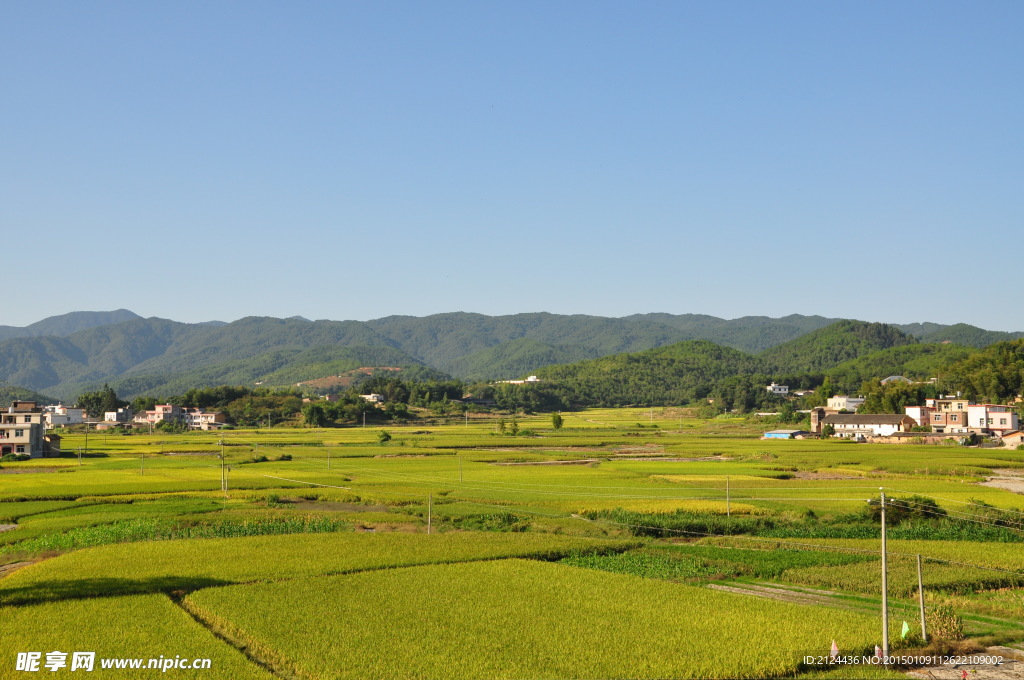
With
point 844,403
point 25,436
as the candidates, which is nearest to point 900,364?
point 844,403

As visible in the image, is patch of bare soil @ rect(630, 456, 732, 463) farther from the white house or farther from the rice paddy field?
the white house

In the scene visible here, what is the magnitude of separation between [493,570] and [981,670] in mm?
11907

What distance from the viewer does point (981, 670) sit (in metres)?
14.5

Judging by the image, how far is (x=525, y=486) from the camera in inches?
1734

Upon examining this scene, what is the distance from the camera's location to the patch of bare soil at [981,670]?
14180mm

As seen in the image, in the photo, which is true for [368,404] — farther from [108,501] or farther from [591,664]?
[591,664]

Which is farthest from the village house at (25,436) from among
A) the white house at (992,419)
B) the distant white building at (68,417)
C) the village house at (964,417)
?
the white house at (992,419)

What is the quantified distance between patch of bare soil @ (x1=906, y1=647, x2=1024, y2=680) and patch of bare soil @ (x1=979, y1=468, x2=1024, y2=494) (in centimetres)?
3070

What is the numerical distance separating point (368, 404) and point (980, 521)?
114 m

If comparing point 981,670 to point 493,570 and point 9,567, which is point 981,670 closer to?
point 493,570

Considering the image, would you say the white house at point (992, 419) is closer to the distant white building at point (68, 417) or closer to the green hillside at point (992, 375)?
the green hillside at point (992, 375)

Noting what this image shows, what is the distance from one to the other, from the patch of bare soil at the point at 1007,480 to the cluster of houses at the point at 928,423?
26.5 meters

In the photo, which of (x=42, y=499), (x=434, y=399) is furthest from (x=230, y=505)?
(x=434, y=399)

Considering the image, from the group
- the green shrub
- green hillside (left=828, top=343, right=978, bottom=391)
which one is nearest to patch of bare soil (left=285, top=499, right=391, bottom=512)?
the green shrub
